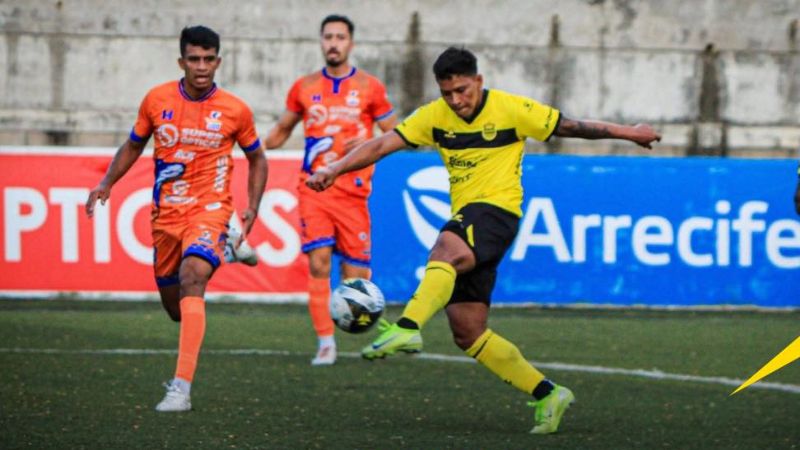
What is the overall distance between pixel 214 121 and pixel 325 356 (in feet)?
8.05

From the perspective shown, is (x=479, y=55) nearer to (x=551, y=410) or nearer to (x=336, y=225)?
(x=336, y=225)

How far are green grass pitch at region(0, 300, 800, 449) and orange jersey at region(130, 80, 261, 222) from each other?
1.02 metres

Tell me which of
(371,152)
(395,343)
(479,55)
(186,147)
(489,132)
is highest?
(489,132)

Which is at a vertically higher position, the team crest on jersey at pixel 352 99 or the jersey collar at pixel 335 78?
the jersey collar at pixel 335 78

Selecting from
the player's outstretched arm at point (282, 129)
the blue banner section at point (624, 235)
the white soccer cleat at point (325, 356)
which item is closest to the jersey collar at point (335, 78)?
the player's outstretched arm at point (282, 129)

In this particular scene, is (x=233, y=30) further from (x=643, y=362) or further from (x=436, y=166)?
(x=643, y=362)

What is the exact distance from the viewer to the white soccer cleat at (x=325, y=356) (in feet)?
34.2

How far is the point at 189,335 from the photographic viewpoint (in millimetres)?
8109

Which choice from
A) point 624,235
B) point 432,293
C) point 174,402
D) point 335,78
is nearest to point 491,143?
point 432,293

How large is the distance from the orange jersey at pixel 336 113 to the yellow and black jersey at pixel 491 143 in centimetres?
304

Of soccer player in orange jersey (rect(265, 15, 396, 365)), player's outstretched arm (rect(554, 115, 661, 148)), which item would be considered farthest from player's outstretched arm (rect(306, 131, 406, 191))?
soccer player in orange jersey (rect(265, 15, 396, 365))

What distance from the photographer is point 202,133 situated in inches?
333

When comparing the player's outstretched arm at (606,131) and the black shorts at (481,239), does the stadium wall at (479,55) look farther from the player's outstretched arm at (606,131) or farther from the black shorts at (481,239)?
the black shorts at (481,239)

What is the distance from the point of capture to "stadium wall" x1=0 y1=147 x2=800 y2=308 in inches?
579
